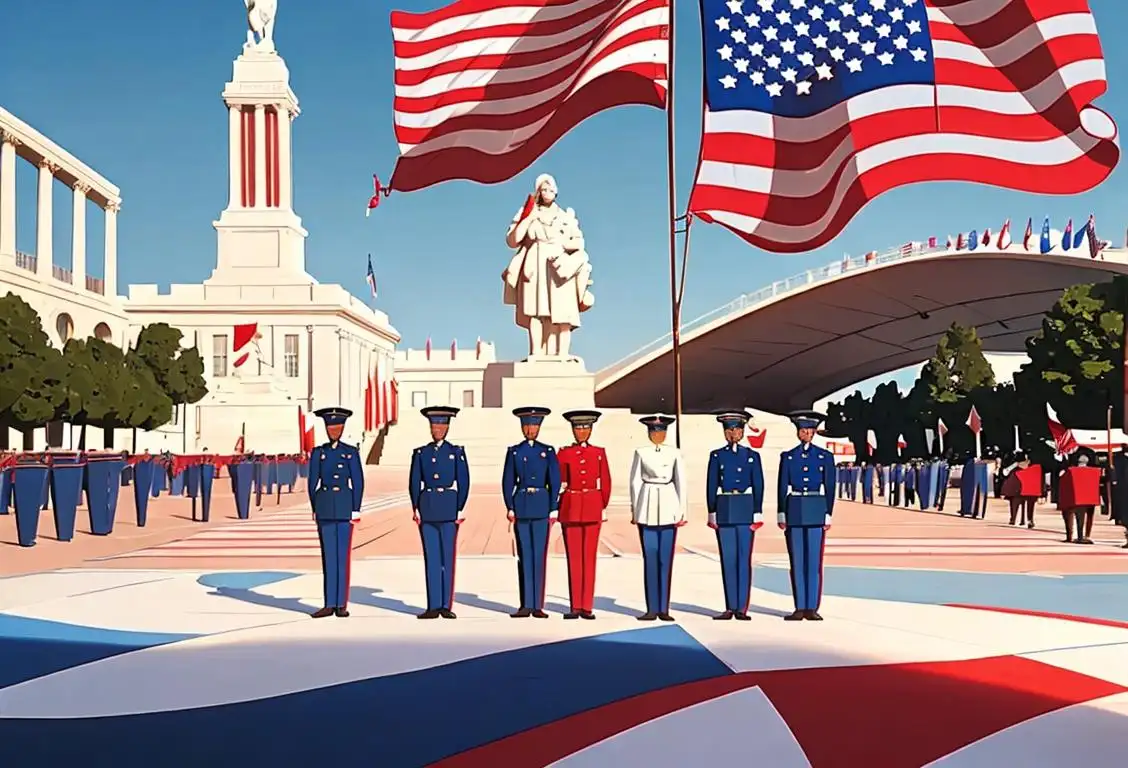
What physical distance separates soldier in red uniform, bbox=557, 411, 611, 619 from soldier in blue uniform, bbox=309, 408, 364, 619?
4.94 feet

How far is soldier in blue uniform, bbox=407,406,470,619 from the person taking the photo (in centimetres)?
789

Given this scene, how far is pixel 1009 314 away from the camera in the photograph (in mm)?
67000

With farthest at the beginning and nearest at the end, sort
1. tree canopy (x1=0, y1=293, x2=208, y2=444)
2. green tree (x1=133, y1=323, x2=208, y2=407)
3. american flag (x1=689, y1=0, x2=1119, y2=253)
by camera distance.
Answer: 1. green tree (x1=133, y1=323, x2=208, y2=407)
2. tree canopy (x1=0, y1=293, x2=208, y2=444)
3. american flag (x1=689, y1=0, x2=1119, y2=253)

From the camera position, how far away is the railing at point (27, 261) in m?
51.2

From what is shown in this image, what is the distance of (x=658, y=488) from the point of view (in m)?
7.79

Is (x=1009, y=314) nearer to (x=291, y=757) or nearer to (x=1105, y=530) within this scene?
(x=1105, y=530)

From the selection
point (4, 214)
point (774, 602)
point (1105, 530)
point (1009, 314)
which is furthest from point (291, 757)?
point (1009, 314)

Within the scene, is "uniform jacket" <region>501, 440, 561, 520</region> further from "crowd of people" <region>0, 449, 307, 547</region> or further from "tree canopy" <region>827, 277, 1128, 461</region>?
"tree canopy" <region>827, 277, 1128, 461</region>

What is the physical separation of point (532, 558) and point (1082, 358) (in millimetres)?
30647

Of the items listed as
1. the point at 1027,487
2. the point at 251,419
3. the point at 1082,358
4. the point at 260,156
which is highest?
the point at 260,156

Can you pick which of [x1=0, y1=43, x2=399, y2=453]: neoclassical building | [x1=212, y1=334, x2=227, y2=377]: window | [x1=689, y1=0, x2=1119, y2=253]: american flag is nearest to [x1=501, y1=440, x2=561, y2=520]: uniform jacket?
[x1=689, y1=0, x2=1119, y2=253]: american flag

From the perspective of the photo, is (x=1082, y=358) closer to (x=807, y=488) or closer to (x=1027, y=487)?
(x=1027, y=487)

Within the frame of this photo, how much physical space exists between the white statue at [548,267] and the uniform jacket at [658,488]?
23.2 m

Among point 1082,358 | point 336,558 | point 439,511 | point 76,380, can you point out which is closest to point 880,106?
point 439,511
